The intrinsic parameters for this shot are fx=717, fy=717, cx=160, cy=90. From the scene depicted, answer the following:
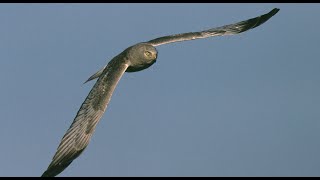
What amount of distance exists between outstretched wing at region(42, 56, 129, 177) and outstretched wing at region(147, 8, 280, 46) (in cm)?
303

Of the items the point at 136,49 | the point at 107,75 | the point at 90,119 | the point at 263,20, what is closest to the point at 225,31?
the point at 263,20

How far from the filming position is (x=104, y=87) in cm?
1861

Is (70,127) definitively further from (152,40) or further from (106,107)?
(152,40)

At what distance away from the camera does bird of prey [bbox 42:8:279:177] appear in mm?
17188

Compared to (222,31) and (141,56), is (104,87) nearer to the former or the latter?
(141,56)

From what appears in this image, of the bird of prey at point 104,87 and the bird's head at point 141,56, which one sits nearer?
the bird of prey at point 104,87

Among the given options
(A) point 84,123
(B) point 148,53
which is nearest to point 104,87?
(A) point 84,123

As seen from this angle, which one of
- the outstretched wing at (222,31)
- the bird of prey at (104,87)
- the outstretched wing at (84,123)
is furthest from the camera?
the outstretched wing at (222,31)

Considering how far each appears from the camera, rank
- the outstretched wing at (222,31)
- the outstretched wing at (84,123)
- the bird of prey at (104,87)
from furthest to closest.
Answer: the outstretched wing at (222,31)
the bird of prey at (104,87)
the outstretched wing at (84,123)

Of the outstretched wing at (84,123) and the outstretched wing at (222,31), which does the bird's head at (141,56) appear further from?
the outstretched wing at (84,123)

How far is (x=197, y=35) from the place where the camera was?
22.2 meters

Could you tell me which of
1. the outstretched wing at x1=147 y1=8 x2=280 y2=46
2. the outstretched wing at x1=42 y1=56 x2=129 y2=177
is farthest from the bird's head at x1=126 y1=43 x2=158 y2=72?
the outstretched wing at x1=42 y1=56 x2=129 y2=177

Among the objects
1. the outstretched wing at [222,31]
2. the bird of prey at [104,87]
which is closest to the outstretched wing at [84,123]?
the bird of prey at [104,87]

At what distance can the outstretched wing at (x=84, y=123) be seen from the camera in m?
17.0
